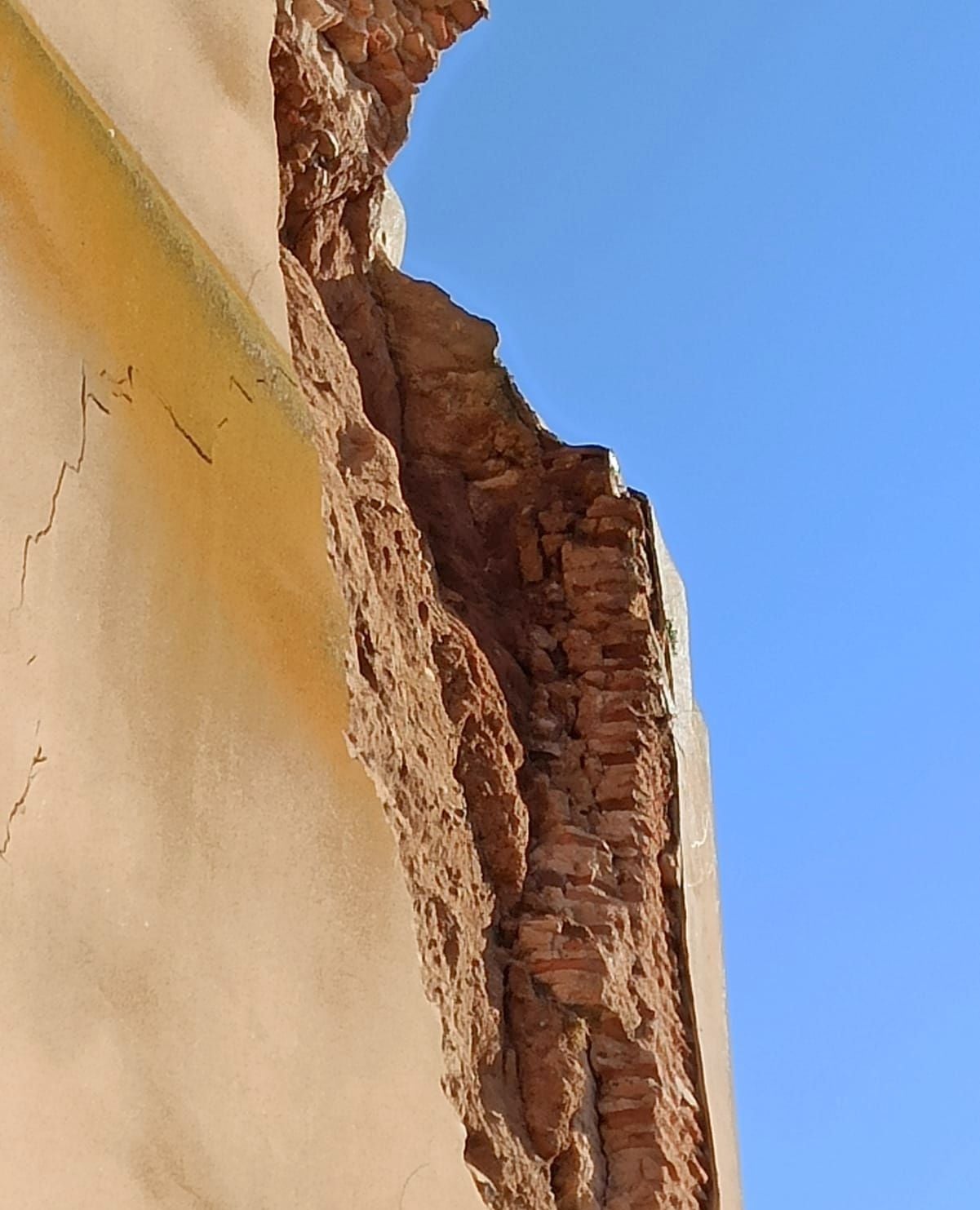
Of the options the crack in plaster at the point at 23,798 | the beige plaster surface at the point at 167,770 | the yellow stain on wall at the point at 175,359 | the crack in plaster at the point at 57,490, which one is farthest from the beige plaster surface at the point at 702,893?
the crack in plaster at the point at 23,798

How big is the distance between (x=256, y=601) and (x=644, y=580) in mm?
2012

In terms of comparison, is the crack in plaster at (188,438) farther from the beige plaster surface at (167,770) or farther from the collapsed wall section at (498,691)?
the collapsed wall section at (498,691)

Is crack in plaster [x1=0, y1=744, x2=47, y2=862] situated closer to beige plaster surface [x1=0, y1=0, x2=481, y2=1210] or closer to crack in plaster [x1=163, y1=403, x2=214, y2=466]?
beige plaster surface [x1=0, y1=0, x2=481, y2=1210]

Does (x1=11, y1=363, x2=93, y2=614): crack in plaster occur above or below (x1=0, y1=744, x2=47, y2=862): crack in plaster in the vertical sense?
above

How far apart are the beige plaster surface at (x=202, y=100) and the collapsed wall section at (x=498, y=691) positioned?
11.6 inches

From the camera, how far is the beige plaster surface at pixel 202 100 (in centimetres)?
295

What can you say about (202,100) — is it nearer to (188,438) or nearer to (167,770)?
(188,438)


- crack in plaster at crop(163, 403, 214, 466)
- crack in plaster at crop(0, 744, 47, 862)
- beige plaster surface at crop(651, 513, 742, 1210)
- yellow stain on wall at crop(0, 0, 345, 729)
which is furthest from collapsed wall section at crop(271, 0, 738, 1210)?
crack in plaster at crop(0, 744, 47, 862)

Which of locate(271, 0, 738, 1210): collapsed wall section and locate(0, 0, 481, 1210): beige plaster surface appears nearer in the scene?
locate(0, 0, 481, 1210): beige plaster surface

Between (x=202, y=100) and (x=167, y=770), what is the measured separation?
4.14 ft

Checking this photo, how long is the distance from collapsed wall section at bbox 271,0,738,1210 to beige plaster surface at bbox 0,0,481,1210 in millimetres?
267

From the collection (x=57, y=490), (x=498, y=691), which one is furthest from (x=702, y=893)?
(x=57, y=490)

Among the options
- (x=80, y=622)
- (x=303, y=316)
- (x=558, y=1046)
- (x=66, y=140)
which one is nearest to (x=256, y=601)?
(x=80, y=622)

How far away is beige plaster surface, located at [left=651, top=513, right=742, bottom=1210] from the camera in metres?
4.64
